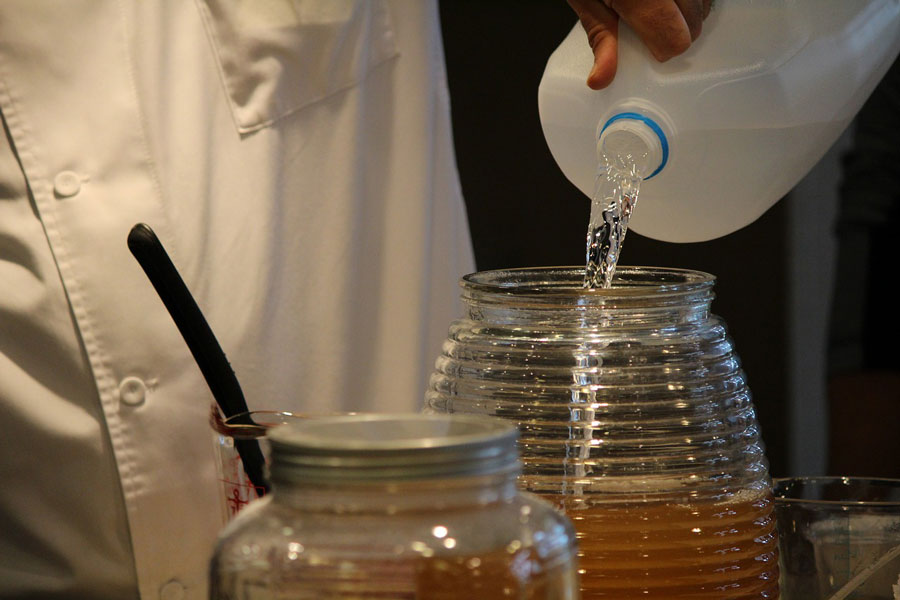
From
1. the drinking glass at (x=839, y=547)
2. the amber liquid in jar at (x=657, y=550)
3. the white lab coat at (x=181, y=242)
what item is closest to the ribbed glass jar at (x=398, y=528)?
the amber liquid in jar at (x=657, y=550)

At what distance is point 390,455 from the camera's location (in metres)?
0.26

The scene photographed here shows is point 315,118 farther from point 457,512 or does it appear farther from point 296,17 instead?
point 457,512

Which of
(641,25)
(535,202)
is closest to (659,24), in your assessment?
(641,25)

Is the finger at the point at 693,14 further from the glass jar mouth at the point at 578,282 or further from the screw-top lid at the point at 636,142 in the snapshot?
the glass jar mouth at the point at 578,282

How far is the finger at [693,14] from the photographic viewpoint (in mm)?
586

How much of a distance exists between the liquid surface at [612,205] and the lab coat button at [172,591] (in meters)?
0.49

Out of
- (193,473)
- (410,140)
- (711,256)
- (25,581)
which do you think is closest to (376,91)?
(410,140)

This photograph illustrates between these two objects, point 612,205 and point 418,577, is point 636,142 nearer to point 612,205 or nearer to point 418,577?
point 612,205

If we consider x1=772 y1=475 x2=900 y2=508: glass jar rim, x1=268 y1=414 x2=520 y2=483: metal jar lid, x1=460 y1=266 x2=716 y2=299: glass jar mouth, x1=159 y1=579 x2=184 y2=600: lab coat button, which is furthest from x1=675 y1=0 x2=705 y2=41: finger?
x1=159 y1=579 x2=184 y2=600: lab coat button

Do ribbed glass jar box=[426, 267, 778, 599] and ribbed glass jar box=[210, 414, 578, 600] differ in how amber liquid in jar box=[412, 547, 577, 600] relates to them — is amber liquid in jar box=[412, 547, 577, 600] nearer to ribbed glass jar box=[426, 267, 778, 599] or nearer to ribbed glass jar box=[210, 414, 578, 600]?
ribbed glass jar box=[210, 414, 578, 600]

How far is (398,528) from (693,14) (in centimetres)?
43

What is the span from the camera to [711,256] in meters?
1.90

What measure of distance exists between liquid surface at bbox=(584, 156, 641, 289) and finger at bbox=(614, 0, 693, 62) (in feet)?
0.23

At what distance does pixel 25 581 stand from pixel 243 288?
12.3 inches
